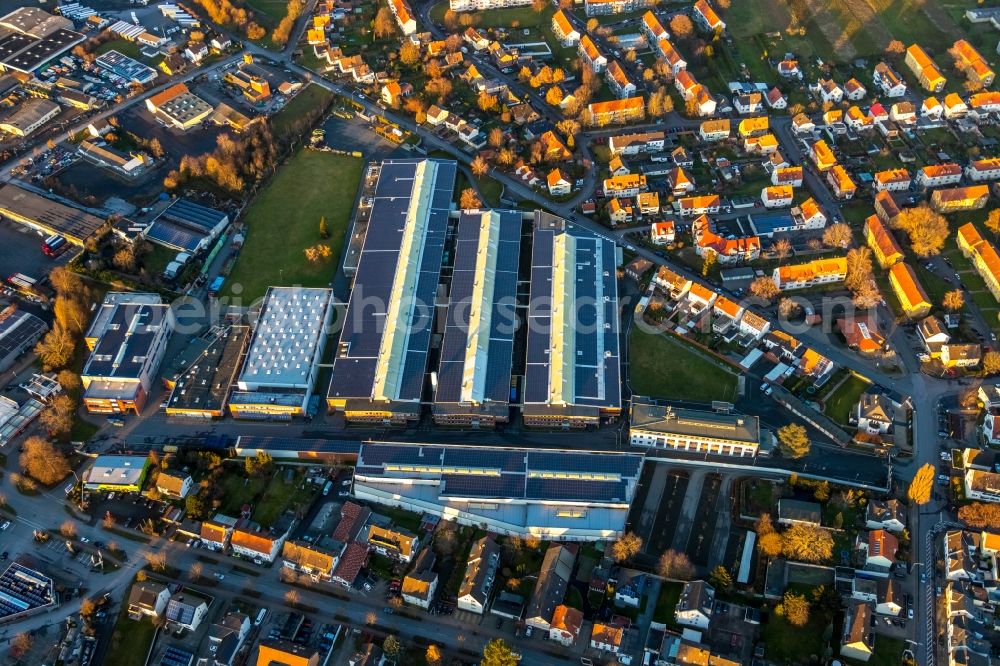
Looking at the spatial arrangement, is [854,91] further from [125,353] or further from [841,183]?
[125,353]

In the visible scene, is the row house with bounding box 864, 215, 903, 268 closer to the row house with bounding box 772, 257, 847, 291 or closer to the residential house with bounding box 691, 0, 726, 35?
the row house with bounding box 772, 257, 847, 291

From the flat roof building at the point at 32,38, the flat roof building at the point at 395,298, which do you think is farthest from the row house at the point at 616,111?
the flat roof building at the point at 32,38

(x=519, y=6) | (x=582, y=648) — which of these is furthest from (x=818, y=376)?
(x=519, y=6)

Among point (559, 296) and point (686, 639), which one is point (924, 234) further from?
point (686, 639)

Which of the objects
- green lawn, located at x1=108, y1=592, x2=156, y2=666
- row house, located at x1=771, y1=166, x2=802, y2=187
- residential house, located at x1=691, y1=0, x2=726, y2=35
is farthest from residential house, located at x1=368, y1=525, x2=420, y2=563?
residential house, located at x1=691, y1=0, x2=726, y2=35

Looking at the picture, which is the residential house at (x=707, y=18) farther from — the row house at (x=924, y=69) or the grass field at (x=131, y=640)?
the grass field at (x=131, y=640)

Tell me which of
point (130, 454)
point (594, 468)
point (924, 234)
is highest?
point (924, 234)
